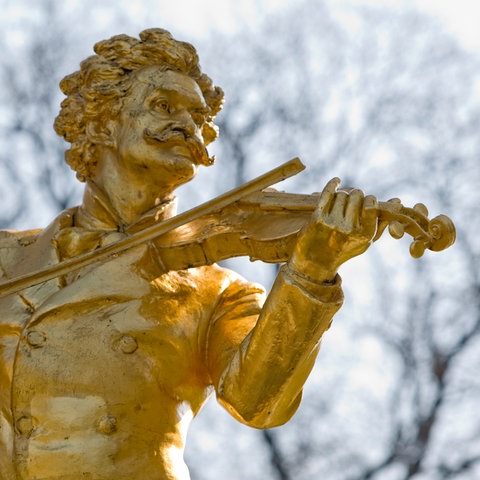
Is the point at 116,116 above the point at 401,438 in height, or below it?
below

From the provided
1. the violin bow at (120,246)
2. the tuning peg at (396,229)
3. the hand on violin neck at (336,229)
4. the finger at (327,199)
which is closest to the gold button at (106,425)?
the violin bow at (120,246)

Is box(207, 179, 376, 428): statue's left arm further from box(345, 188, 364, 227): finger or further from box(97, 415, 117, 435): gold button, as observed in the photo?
box(97, 415, 117, 435): gold button

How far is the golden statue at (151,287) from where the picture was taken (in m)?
6.36

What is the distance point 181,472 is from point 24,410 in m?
0.47

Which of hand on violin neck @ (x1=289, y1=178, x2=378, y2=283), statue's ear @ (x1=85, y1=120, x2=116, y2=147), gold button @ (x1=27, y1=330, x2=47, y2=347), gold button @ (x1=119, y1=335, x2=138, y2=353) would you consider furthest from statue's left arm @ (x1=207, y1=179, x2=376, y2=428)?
statue's ear @ (x1=85, y1=120, x2=116, y2=147)

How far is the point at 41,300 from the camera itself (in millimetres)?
6926

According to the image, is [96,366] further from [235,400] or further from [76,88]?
[76,88]

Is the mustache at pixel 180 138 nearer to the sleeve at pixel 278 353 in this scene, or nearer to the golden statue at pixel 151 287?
the golden statue at pixel 151 287

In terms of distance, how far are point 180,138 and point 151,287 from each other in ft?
1.52

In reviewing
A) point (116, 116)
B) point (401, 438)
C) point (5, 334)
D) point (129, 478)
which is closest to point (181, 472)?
point (129, 478)

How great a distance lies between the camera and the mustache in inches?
277

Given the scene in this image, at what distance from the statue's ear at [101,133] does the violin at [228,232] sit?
0.40 meters

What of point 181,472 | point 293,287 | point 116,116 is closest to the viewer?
point 293,287

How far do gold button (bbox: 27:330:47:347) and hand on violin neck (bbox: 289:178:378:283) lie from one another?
34.6 inches
